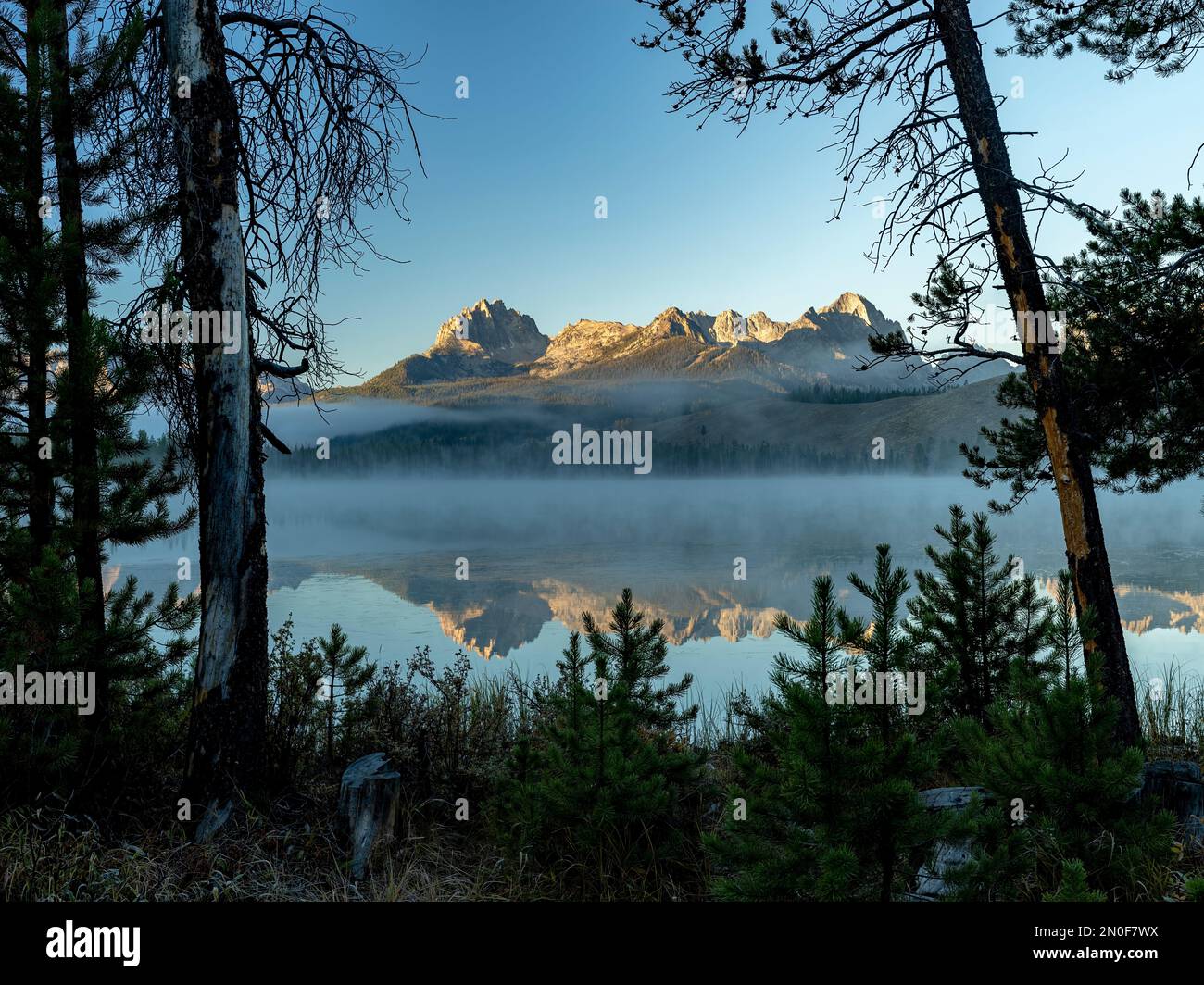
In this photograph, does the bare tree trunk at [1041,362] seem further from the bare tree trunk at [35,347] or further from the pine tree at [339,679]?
the bare tree trunk at [35,347]

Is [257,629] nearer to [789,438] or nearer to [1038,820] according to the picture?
[1038,820]

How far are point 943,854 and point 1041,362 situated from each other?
508cm

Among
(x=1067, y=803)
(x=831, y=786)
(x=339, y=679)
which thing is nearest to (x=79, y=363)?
(x=339, y=679)

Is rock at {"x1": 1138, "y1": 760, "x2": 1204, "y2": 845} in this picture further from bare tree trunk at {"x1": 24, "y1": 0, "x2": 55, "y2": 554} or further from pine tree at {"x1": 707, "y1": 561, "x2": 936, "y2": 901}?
bare tree trunk at {"x1": 24, "y1": 0, "x2": 55, "y2": 554}

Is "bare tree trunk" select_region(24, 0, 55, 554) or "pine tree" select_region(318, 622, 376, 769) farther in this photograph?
"bare tree trunk" select_region(24, 0, 55, 554)

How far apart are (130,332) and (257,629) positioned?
3066mm

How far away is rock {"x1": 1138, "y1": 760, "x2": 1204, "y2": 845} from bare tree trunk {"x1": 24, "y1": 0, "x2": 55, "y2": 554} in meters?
9.84

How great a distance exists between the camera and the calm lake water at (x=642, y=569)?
25.6 m

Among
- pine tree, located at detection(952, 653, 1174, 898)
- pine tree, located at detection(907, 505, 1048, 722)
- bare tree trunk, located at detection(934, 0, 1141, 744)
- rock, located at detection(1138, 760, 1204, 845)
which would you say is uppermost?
bare tree trunk, located at detection(934, 0, 1141, 744)

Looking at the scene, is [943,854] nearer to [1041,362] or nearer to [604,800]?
→ [604,800]

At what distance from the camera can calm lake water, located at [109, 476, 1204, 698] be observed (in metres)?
25.6

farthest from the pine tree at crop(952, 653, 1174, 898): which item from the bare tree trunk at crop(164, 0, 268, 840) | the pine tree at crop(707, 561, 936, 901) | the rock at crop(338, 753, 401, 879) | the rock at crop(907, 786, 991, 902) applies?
the bare tree trunk at crop(164, 0, 268, 840)

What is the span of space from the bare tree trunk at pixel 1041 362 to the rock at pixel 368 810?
6.50 metres

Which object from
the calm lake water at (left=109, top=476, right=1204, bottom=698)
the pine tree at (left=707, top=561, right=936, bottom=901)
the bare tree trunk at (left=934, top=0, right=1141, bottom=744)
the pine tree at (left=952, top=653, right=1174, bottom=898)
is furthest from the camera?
the calm lake water at (left=109, top=476, right=1204, bottom=698)
